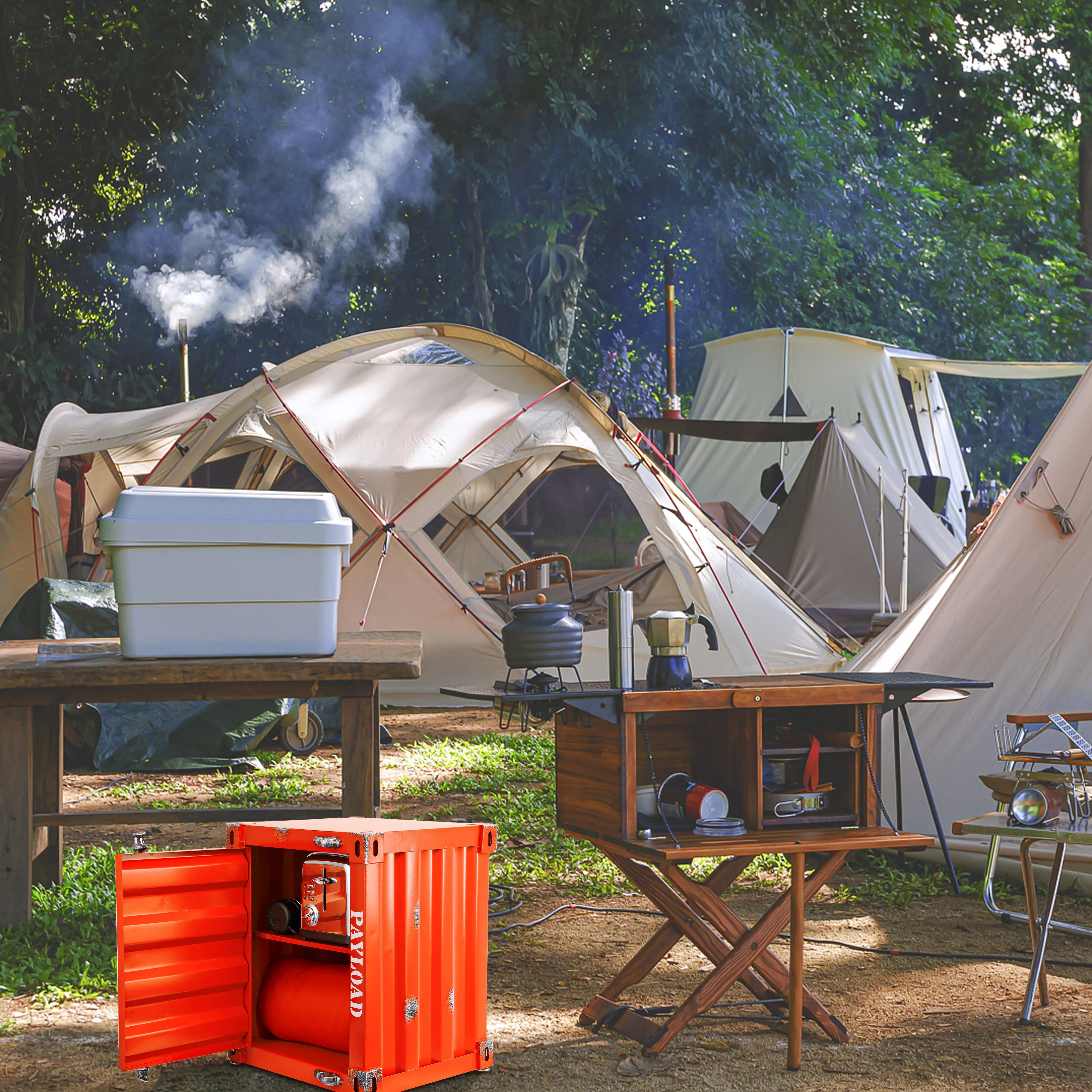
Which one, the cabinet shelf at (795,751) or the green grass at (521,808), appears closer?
the cabinet shelf at (795,751)

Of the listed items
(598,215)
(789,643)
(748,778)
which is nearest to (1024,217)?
(598,215)

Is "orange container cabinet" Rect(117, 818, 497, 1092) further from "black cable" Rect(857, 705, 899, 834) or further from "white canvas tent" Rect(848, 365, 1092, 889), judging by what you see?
A: "white canvas tent" Rect(848, 365, 1092, 889)

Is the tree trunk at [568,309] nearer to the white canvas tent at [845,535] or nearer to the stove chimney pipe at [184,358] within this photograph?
the stove chimney pipe at [184,358]

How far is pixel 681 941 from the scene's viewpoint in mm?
3430

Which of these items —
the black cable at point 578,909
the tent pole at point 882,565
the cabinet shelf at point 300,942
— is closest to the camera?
the cabinet shelf at point 300,942

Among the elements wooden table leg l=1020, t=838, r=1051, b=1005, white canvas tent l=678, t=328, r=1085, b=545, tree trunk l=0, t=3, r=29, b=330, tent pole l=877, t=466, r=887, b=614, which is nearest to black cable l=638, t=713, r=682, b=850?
wooden table leg l=1020, t=838, r=1051, b=1005

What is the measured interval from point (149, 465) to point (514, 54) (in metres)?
7.44

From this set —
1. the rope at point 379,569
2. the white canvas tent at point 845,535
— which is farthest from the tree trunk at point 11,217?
the white canvas tent at point 845,535

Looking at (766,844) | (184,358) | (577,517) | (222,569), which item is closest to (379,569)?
(222,569)

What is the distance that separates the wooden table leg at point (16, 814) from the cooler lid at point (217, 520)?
73 cm

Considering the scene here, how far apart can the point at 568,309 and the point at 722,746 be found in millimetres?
12037

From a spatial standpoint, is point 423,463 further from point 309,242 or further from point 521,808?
point 309,242

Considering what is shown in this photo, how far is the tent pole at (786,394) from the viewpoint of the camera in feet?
40.7

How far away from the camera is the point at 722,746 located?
2814mm
